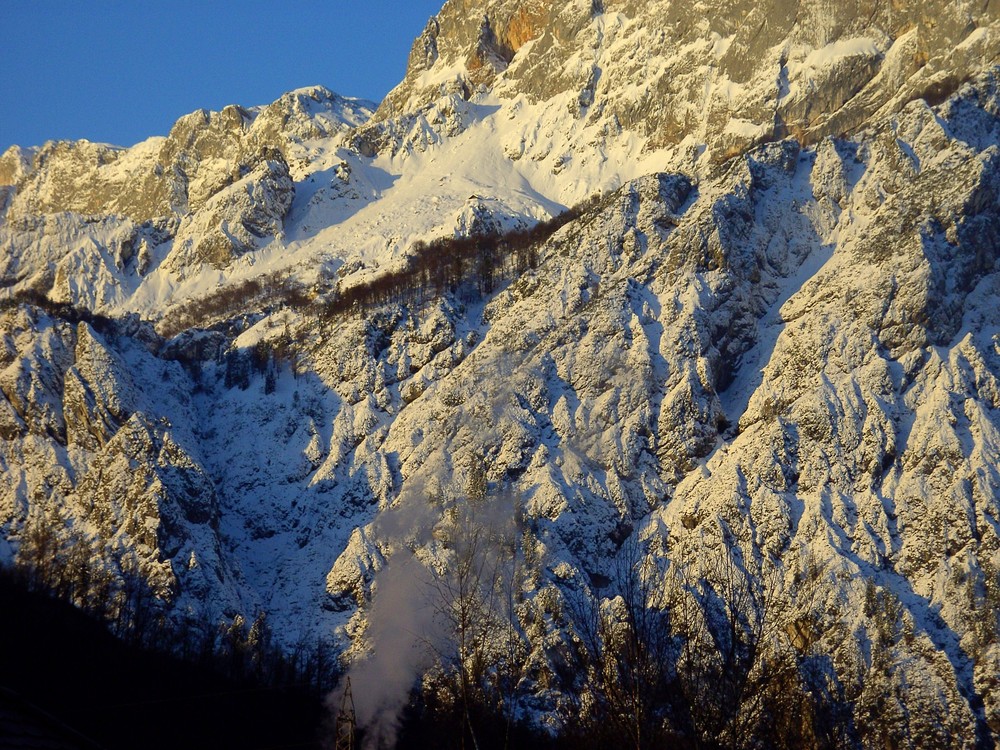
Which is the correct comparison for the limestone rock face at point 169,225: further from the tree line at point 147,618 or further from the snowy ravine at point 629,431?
the tree line at point 147,618

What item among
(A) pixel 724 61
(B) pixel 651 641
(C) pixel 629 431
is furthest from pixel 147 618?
(A) pixel 724 61

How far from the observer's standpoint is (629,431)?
85.7 meters

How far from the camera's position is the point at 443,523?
8069 cm

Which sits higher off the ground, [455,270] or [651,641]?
[455,270]

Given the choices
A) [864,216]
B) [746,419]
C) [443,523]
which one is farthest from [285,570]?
[864,216]

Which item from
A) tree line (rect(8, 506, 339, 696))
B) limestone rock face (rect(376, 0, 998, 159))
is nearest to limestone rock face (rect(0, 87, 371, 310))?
limestone rock face (rect(376, 0, 998, 159))

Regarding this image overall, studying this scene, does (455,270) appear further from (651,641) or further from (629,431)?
(651,641)

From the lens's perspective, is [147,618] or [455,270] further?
[455,270]

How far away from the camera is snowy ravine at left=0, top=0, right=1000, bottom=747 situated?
70.9 meters

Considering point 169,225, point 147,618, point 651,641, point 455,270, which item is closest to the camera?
point 651,641

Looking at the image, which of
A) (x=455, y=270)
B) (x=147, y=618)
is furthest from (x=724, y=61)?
(x=147, y=618)

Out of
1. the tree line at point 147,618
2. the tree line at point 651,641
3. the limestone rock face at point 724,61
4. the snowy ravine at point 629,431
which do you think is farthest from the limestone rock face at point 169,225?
the tree line at point 651,641

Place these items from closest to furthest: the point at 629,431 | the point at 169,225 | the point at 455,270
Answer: the point at 629,431
the point at 455,270
the point at 169,225

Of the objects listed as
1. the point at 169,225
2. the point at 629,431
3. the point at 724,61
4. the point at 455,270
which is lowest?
the point at 629,431
